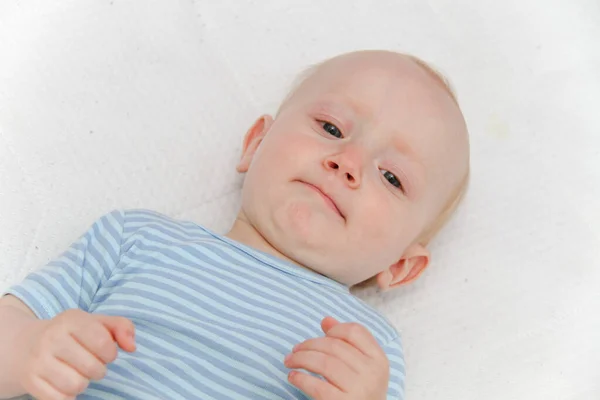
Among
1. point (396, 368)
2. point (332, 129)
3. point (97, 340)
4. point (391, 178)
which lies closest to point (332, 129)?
point (332, 129)

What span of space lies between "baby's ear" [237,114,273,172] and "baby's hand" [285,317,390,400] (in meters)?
0.36

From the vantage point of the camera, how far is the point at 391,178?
1037 millimetres

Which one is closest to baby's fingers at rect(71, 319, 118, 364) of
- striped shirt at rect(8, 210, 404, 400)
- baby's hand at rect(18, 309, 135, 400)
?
baby's hand at rect(18, 309, 135, 400)

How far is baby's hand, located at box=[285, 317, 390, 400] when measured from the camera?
2.66ft

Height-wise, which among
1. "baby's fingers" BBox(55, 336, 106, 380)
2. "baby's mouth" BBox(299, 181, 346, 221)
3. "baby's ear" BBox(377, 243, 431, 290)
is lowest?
"baby's ear" BBox(377, 243, 431, 290)

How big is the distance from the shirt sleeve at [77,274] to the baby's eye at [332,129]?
0.98ft

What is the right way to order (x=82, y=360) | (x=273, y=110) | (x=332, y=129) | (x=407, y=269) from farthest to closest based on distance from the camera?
(x=273, y=110), (x=407, y=269), (x=332, y=129), (x=82, y=360)

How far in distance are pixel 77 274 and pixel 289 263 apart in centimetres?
28

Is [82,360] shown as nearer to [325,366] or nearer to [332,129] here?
[325,366]

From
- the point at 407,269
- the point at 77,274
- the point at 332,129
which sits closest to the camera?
the point at 77,274

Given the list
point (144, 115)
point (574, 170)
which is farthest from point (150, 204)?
point (574, 170)

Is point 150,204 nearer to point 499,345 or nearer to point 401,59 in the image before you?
point 401,59

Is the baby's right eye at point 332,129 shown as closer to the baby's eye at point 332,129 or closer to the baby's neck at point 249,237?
the baby's eye at point 332,129

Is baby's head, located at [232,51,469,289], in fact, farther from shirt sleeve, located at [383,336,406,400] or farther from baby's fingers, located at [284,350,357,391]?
baby's fingers, located at [284,350,357,391]
